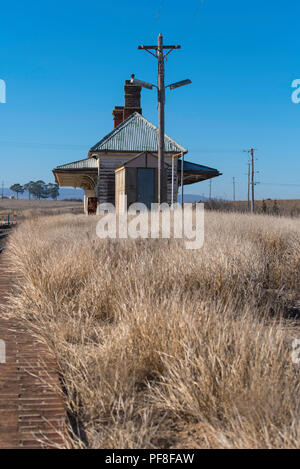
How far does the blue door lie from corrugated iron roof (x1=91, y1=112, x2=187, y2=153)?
129 inches

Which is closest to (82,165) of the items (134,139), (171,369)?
(134,139)

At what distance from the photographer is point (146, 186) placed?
22688mm

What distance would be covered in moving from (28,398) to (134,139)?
947 inches

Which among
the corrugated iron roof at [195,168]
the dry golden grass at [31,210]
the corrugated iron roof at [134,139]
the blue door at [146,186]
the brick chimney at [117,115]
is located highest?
the brick chimney at [117,115]

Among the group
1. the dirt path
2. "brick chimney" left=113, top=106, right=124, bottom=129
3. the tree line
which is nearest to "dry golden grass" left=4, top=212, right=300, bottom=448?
the dirt path

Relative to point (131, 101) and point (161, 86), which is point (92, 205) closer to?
point (131, 101)

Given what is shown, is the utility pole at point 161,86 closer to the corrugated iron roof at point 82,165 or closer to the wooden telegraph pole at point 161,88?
the wooden telegraph pole at point 161,88

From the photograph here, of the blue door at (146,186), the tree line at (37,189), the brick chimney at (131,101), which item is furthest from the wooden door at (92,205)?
the tree line at (37,189)

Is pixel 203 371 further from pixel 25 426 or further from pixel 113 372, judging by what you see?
pixel 25 426

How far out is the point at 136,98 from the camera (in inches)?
1143

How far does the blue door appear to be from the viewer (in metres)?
22.4

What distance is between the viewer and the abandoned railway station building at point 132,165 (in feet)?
73.5

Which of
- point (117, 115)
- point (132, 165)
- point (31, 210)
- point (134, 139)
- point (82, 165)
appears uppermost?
point (117, 115)
